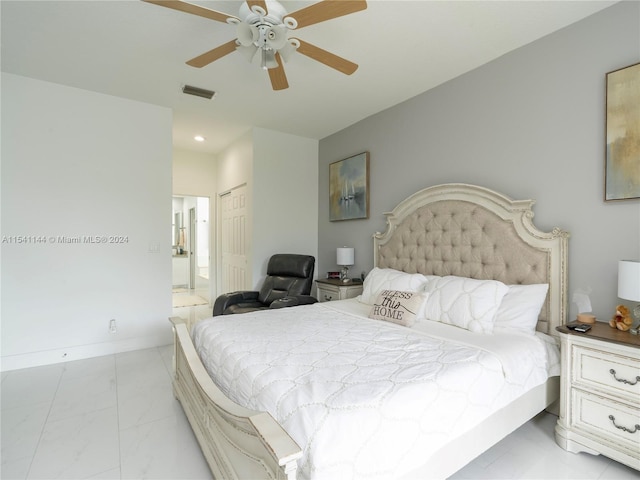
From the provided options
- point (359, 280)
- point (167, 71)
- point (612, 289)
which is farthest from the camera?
point (359, 280)

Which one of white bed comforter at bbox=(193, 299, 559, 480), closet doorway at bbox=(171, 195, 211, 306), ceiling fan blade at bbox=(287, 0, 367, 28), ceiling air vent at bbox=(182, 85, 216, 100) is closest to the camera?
white bed comforter at bbox=(193, 299, 559, 480)

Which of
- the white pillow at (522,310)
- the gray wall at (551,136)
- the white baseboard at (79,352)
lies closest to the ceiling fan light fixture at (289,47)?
the gray wall at (551,136)

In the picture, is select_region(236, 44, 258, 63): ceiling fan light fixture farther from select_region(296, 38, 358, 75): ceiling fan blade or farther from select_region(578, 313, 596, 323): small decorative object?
select_region(578, 313, 596, 323): small decorative object

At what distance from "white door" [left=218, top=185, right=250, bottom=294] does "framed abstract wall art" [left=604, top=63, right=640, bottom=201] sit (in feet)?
13.0

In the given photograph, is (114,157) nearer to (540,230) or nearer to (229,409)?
(229,409)

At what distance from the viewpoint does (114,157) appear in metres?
3.53

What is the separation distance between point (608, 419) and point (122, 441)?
9.49ft

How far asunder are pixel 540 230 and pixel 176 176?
533 centimetres

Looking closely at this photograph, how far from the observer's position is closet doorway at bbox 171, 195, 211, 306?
7594mm

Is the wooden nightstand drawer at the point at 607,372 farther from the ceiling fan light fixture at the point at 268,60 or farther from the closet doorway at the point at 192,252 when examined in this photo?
the closet doorway at the point at 192,252

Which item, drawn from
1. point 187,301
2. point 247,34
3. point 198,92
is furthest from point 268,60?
point 187,301

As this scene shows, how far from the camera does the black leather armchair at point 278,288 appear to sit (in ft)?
11.8

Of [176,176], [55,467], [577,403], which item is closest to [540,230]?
[577,403]

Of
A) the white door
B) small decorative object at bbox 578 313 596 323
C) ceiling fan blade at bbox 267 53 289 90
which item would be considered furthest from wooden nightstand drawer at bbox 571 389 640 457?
the white door
